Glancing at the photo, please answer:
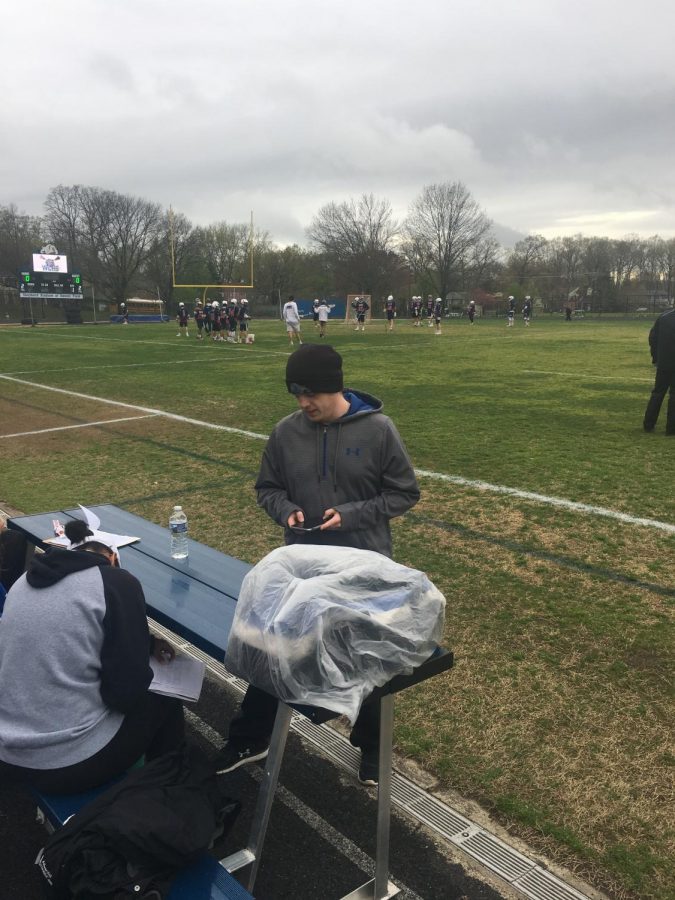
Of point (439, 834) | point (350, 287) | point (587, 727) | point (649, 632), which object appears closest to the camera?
point (439, 834)

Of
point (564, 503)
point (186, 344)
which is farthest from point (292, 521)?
point (186, 344)

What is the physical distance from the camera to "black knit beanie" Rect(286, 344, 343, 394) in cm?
266

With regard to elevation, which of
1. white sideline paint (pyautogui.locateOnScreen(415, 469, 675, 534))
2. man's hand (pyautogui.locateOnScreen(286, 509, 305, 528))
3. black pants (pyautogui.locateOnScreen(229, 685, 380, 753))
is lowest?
black pants (pyautogui.locateOnScreen(229, 685, 380, 753))

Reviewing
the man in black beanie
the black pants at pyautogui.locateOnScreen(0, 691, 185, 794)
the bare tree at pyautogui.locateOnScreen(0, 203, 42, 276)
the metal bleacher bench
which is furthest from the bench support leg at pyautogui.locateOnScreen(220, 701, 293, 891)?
the bare tree at pyautogui.locateOnScreen(0, 203, 42, 276)

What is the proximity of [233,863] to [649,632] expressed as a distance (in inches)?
108

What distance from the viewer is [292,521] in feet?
9.27

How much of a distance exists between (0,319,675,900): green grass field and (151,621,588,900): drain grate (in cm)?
11

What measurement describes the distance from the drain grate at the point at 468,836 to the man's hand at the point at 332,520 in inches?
43.9

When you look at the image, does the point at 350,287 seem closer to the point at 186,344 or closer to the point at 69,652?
the point at 186,344

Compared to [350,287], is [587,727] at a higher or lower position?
lower

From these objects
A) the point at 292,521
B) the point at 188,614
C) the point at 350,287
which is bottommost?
the point at 188,614

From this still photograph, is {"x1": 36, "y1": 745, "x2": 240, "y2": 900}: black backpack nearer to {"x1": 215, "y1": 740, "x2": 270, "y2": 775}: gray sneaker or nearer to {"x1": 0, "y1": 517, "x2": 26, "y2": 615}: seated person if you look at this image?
{"x1": 215, "y1": 740, "x2": 270, "y2": 775}: gray sneaker

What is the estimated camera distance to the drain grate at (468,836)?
7.43 ft

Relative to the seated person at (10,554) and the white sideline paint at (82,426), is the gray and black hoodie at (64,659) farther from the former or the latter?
the white sideline paint at (82,426)
